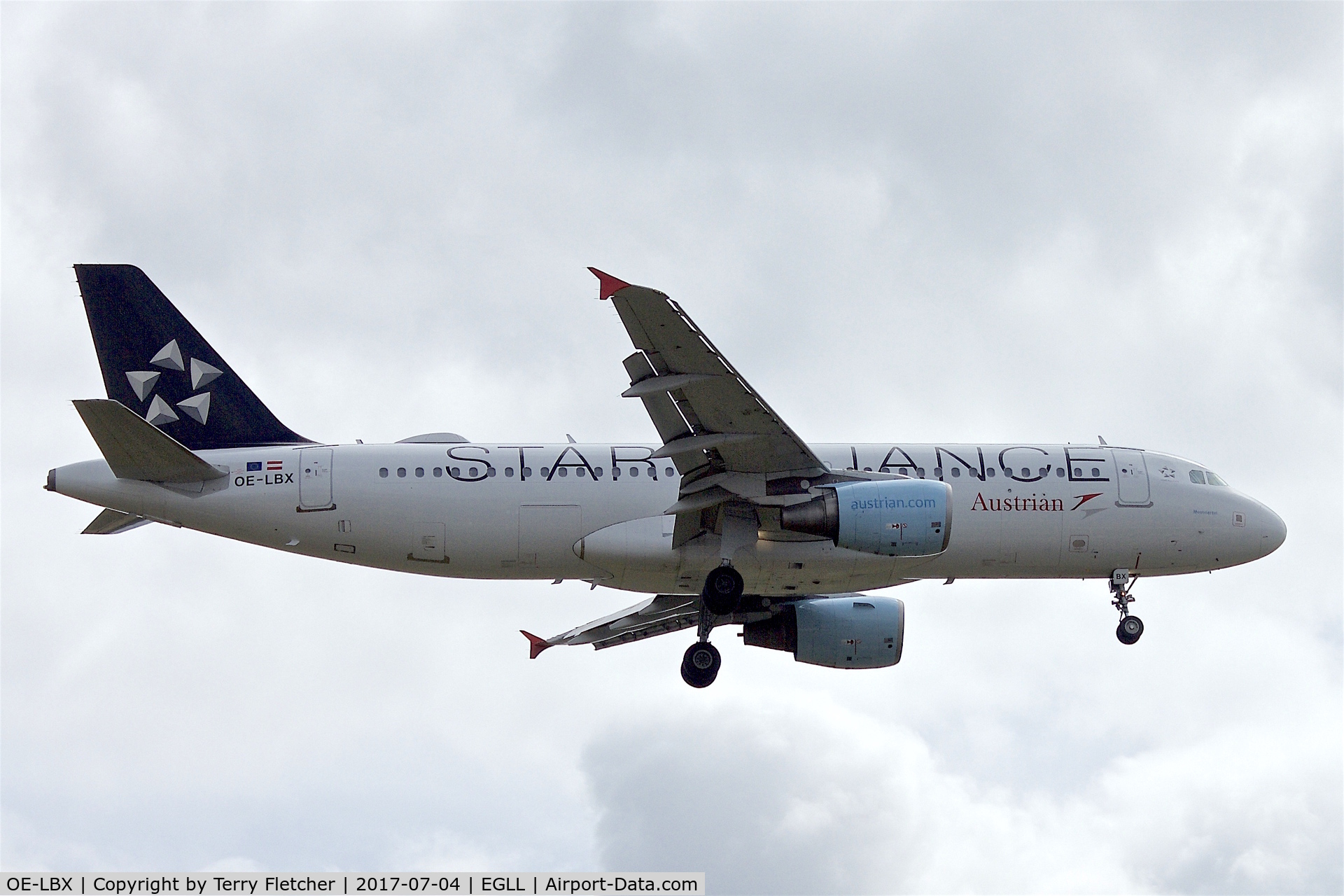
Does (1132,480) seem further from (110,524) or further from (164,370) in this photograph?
(110,524)

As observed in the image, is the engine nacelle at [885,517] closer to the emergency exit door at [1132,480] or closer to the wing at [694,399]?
the wing at [694,399]

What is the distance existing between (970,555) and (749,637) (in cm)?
561

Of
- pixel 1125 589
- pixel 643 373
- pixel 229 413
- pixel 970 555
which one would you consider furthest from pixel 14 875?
pixel 1125 589

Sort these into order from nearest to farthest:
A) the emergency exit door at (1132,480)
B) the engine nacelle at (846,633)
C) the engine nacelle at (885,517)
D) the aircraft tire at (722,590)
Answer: the engine nacelle at (885,517) → the aircraft tire at (722,590) → the emergency exit door at (1132,480) → the engine nacelle at (846,633)

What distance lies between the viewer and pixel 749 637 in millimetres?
33844

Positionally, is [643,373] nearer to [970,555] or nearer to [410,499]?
[410,499]

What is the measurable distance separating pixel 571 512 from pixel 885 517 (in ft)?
21.1

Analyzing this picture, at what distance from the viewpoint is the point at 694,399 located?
1049 inches

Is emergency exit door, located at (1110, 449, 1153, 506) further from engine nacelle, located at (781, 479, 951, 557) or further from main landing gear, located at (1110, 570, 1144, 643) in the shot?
engine nacelle, located at (781, 479, 951, 557)

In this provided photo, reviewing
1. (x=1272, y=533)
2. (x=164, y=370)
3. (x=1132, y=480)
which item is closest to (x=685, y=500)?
(x=1132, y=480)

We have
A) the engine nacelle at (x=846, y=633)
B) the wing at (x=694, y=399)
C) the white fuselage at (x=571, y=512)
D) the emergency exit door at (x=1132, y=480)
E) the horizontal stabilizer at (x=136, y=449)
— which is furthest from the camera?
the engine nacelle at (x=846, y=633)

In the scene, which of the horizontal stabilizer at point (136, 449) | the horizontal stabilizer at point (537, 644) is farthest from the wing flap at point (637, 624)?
the horizontal stabilizer at point (136, 449)

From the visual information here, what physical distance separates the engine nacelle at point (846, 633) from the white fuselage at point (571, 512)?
106 inches

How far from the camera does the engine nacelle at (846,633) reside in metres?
33.4
